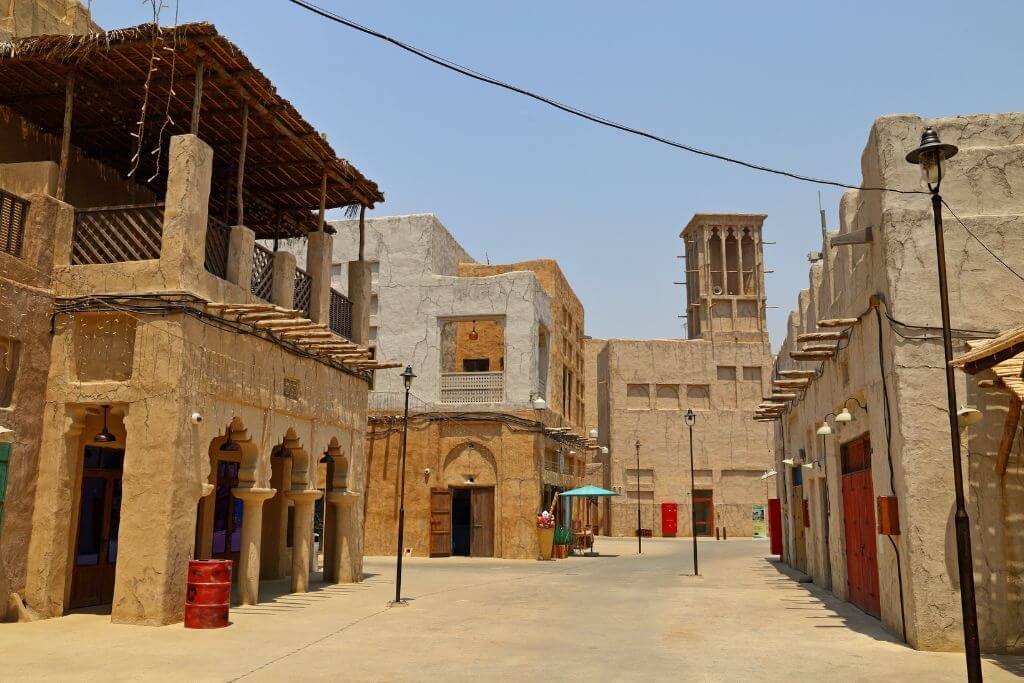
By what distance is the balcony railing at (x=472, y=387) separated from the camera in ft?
97.1

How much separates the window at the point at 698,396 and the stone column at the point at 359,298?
36.6 m

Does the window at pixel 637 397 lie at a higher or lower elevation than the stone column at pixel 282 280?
higher

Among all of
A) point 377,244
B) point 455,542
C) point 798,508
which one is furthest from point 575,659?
point 377,244

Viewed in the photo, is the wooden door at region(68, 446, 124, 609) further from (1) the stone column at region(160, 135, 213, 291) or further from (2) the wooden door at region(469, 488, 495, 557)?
(2) the wooden door at region(469, 488, 495, 557)

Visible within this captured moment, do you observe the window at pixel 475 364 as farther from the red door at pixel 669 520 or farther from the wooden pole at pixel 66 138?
the wooden pole at pixel 66 138

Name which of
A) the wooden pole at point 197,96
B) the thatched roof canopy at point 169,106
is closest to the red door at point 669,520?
the thatched roof canopy at point 169,106

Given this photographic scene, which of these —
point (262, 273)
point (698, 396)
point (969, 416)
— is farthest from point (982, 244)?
point (698, 396)

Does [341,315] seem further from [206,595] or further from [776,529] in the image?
[776,529]

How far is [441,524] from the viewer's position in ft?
95.0

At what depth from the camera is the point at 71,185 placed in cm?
1565

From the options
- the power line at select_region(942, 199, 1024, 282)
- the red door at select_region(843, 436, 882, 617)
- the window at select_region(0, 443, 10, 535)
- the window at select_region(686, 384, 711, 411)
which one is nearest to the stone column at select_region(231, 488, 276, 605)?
the window at select_region(0, 443, 10, 535)

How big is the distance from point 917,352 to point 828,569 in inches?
376

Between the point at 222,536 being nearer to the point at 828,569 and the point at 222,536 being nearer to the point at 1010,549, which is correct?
the point at 828,569

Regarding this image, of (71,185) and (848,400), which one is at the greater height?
(71,185)
